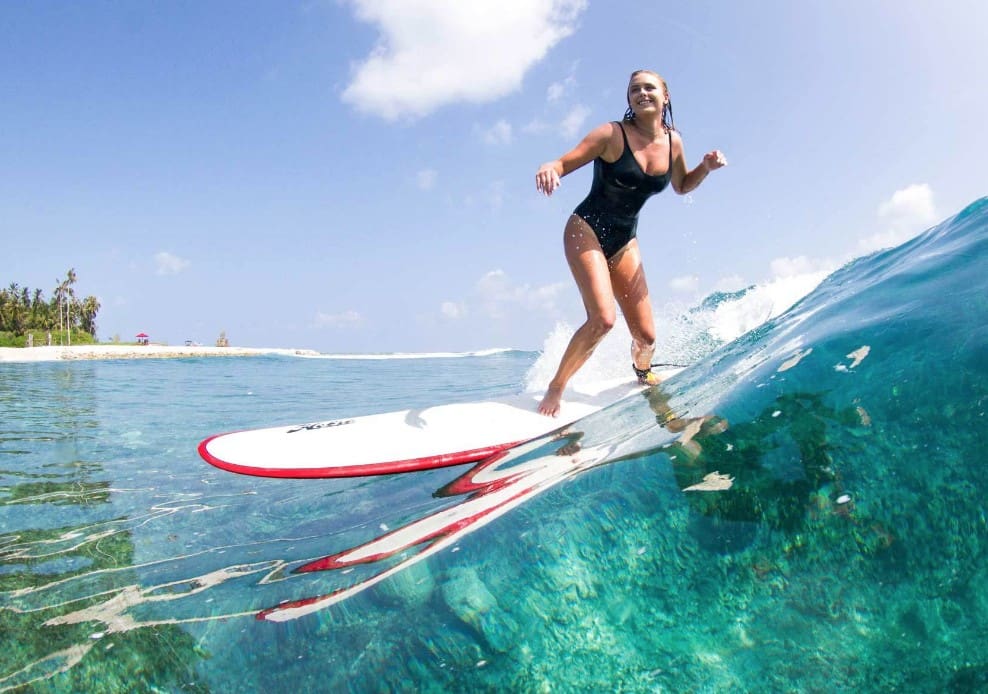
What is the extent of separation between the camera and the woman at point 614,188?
3562mm

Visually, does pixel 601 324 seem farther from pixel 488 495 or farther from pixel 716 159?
pixel 488 495

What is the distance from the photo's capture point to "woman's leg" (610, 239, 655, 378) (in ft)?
13.2

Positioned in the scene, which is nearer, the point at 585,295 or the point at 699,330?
the point at 585,295

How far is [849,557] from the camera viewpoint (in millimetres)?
1140

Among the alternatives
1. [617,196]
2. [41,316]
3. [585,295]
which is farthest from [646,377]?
[41,316]

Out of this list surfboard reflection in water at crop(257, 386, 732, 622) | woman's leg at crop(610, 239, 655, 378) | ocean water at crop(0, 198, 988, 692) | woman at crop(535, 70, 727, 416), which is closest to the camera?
ocean water at crop(0, 198, 988, 692)

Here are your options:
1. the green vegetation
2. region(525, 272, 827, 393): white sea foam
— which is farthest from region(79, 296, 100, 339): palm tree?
region(525, 272, 827, 393): white sea foam

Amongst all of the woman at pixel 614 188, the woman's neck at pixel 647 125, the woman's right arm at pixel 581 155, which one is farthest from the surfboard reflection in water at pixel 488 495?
A: the woman's neck at pixel 647 125

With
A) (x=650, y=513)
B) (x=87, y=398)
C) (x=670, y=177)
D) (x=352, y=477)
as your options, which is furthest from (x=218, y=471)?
(x=87, y=398)

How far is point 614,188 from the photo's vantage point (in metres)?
3.68

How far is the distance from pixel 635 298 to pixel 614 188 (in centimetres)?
88

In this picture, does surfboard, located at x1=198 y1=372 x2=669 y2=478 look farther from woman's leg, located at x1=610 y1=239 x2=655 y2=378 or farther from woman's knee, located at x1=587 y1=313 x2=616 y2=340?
woman's knee, located at x1=587 y1=313 x2=616 y2=340

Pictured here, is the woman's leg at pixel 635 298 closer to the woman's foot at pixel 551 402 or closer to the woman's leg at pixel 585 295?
the woman's leg at pixel 585 295

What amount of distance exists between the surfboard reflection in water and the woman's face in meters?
2.10
